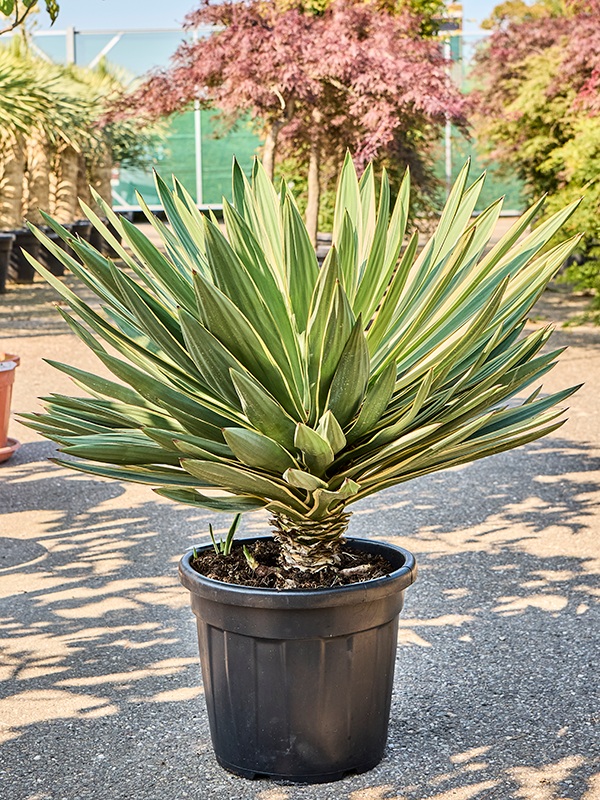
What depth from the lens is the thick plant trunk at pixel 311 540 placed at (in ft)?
7.79

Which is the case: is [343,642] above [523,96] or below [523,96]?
below

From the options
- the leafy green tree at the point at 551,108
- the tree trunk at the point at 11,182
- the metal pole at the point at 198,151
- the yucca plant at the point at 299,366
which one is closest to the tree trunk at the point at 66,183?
the tree trunk at the point at 11,182

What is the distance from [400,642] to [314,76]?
8712 millimetres

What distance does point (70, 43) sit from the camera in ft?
87.4

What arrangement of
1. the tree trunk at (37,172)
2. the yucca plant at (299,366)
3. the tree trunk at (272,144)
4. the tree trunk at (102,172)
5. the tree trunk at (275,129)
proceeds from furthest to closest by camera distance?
the tree trunk at (102,172) → the tree trunk at (37,172) → the tree trunk at (272,144) → the tree trunk at (275,129) → the yucca plant at (299,366)

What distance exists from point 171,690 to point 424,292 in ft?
5.21

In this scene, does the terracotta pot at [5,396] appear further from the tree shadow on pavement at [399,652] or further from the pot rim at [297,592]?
the pot rim at [297,592]

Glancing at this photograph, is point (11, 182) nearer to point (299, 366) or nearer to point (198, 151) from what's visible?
point (299, 366)

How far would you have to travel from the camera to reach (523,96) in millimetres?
12570

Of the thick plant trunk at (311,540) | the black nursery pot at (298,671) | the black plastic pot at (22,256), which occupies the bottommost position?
the black plastic pot at (22,256)

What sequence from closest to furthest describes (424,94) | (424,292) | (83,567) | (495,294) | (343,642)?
(495,294) → (343,642) → (424,292) → (83,567) → (424,94)

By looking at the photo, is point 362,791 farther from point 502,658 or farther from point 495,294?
point 495,294

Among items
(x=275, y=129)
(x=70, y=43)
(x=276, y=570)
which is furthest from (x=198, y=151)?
(x=276, y=570)

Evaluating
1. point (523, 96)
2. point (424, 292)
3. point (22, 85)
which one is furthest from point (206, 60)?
point (424, 292)
